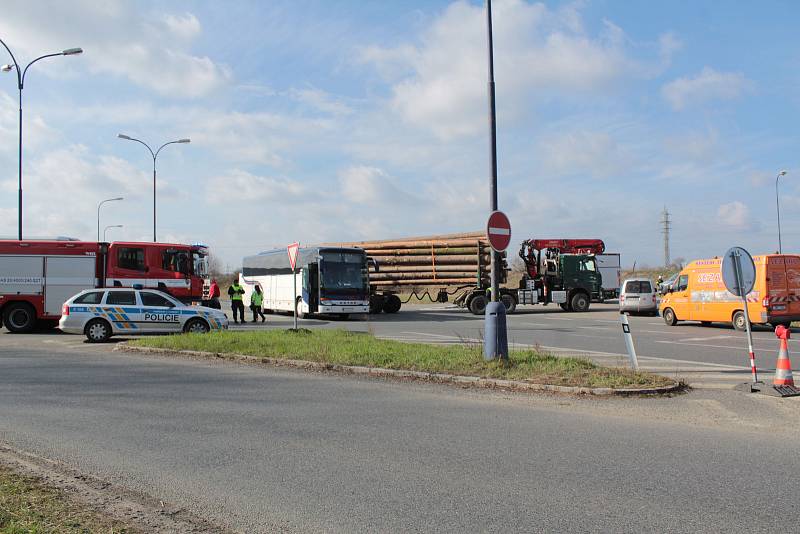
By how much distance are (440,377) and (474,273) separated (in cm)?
2378

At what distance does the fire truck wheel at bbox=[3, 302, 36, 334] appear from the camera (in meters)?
23.4

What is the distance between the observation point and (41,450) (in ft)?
21.7

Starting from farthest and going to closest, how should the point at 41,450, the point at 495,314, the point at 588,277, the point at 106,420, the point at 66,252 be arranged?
the point at 588,277
the point at 66,252
the point at 495,314
the point at 106,420
the point at 41,450

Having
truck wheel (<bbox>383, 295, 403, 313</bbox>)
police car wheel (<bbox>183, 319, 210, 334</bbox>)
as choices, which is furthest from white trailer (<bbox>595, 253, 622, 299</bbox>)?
police car wheel (<bbox>183, 319, 210, 334</bbox>)

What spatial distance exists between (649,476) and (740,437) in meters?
2.16

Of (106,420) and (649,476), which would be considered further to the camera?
(106,420)

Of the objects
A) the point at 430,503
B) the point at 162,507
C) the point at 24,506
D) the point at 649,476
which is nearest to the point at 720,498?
the point at 649,476

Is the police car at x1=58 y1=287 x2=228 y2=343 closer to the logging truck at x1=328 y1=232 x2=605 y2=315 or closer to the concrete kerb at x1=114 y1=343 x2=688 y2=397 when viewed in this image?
the concrete kerb at x1=114 y1=343 x2=688 y2=397

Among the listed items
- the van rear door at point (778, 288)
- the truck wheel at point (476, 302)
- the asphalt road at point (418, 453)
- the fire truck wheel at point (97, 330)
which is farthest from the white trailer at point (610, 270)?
the asphalt road at point (418, 453)

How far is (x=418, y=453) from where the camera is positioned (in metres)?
6.61

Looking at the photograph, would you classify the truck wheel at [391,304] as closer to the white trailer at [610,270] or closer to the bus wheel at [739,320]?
the white trailer at [610,270]

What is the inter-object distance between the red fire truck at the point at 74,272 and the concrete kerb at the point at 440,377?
11001 mm

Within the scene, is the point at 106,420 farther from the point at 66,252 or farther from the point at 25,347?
the point at 66,252

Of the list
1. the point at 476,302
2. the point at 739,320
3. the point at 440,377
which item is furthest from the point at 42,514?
the point at 476,302
